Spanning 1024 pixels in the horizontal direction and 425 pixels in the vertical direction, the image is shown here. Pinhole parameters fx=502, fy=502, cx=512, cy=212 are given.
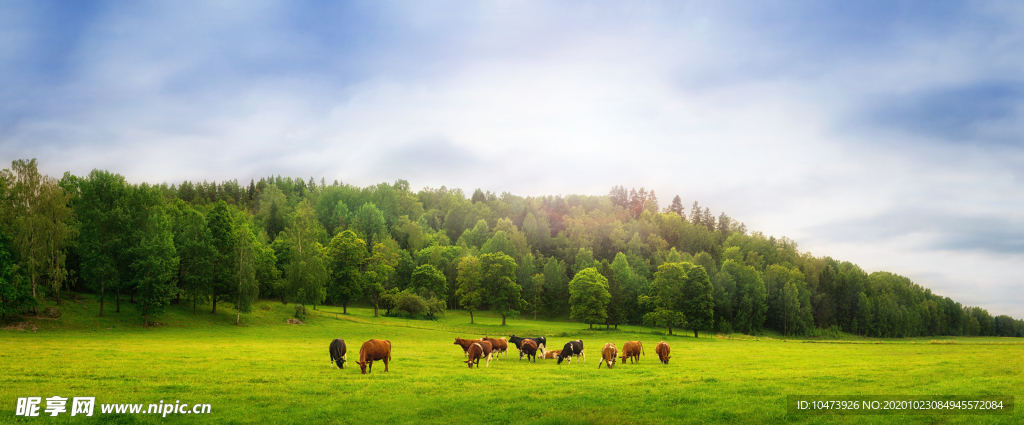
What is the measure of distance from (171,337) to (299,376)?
35473 millimetres

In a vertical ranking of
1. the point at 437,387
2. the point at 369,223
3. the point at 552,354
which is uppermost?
the point at 369,223

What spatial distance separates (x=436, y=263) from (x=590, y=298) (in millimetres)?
45195

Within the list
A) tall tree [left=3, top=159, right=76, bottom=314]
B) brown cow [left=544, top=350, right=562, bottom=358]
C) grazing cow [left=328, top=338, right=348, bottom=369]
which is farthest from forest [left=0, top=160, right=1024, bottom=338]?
brown cow [left=544, top=350, right=562, bottom=358]

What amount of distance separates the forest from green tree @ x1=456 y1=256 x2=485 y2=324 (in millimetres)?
293

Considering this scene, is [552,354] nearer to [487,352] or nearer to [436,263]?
[487,352]

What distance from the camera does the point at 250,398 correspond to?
706 inches

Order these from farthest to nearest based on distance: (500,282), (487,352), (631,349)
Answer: (500,282), (631,349), (487,352)

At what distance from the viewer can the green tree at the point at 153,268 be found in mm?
56094

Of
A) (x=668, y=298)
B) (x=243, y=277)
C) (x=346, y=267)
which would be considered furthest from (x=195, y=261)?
(x=668, y=298)

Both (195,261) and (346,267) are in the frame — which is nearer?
(195,261)

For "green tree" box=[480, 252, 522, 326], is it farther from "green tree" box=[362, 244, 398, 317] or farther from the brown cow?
the brown cow

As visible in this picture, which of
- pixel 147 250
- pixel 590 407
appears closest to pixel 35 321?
pixel 147 250

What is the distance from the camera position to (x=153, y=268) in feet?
187

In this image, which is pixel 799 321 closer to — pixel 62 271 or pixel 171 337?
pixel 171 337
